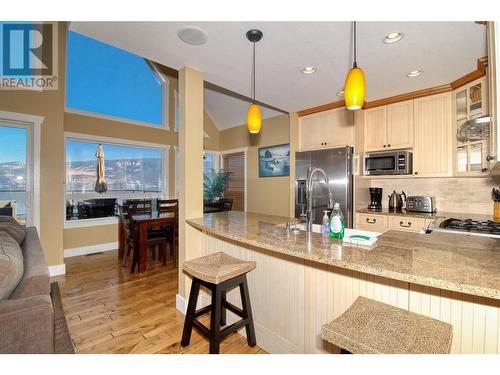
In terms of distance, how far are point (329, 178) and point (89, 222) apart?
162 inches

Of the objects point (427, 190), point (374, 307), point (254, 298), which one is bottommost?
point (254, 298)

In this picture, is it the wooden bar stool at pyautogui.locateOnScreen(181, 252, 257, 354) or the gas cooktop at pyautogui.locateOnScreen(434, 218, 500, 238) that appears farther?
the gas cooktop at pyautogui.locateOnScreen(434, 218, 500, 238)

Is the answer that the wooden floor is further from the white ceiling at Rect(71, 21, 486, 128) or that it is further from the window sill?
the white ceiling at Rect(71, 21, 486, 128)

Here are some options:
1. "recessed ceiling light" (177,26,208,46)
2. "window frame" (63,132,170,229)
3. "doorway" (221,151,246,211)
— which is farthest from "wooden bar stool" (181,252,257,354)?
"doorway" (221,151,246,211)

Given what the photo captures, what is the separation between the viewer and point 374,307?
3.63 ft

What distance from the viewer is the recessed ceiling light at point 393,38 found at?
6.09 feet

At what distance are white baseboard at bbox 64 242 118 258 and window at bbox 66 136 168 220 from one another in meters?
0.53

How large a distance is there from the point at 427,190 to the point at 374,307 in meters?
2.88

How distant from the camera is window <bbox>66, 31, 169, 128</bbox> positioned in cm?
417

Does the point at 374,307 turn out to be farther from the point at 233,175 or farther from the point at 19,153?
the point at 233,175

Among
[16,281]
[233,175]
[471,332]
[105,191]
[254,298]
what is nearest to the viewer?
[471,332]

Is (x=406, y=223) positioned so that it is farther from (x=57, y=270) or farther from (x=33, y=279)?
(x=57, y=270)
